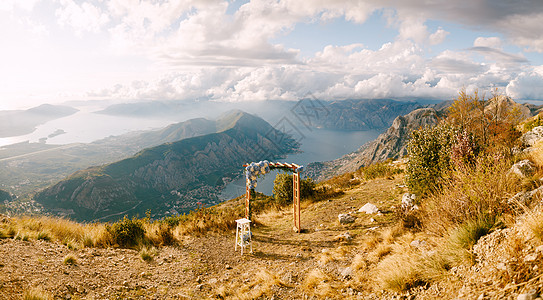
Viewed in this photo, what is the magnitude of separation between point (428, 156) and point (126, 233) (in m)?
13.3

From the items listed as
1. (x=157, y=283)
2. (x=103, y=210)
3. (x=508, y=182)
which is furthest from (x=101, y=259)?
(x=103, y=210)

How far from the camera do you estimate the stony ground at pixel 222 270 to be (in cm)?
511

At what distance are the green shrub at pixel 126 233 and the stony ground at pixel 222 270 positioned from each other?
0.83 meters

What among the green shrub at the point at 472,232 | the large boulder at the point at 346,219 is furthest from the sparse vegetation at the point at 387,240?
the large boulder at the point at 346,219

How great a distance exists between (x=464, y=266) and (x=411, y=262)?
3.07ft

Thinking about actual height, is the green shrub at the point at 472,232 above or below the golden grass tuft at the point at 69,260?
above

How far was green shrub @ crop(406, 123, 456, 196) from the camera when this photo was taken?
9484 millimetres

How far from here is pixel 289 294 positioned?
231 inches

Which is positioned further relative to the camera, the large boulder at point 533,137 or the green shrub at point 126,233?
the large boulder at point 533,137

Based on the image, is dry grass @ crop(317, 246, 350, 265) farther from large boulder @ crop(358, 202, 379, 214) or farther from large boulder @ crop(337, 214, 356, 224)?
large boulder @ crop(358, 202, 379, 214)

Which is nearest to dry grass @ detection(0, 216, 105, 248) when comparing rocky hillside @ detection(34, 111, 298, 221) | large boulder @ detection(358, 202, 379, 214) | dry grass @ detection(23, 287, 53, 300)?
dry grass @ detection(23, 287, 53, 300)

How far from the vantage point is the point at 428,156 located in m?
10.0

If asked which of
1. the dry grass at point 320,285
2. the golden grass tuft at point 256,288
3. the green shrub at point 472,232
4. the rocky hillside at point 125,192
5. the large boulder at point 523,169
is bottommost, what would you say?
the rocky hillside at point 125,192

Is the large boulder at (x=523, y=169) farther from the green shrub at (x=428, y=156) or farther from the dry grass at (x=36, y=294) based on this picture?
the dry grass at (x=36, y=294)
